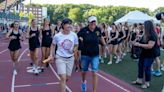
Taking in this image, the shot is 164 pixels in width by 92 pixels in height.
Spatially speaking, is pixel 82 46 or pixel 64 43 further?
pixel 82 46

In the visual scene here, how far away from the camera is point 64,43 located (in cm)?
842

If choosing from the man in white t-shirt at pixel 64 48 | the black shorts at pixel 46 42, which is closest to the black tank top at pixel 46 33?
the black shorts at pixel 46 42

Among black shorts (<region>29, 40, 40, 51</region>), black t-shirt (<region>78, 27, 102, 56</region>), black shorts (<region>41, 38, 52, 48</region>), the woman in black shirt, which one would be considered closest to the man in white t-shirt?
black t-shirt (<region>78, 27, 102, 56</region>)

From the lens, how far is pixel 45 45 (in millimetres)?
14250

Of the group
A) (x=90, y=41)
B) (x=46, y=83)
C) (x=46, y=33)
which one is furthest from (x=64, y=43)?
(x=46, y=33)

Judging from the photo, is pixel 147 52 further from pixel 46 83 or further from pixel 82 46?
pixel 46 83

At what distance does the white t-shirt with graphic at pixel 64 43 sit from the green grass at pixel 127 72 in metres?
3.07

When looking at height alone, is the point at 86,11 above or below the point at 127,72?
below

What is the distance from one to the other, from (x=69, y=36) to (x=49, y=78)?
4662 mm

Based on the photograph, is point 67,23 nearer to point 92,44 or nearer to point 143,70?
point 92,44

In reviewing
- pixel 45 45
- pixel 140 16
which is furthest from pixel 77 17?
pixel 45 45

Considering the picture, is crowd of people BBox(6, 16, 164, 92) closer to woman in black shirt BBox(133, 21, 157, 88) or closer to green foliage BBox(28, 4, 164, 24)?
woman in black shirt BBox(133, 21, 157, 88)

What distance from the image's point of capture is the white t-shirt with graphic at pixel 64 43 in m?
8.40

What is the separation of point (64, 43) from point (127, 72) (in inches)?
252
